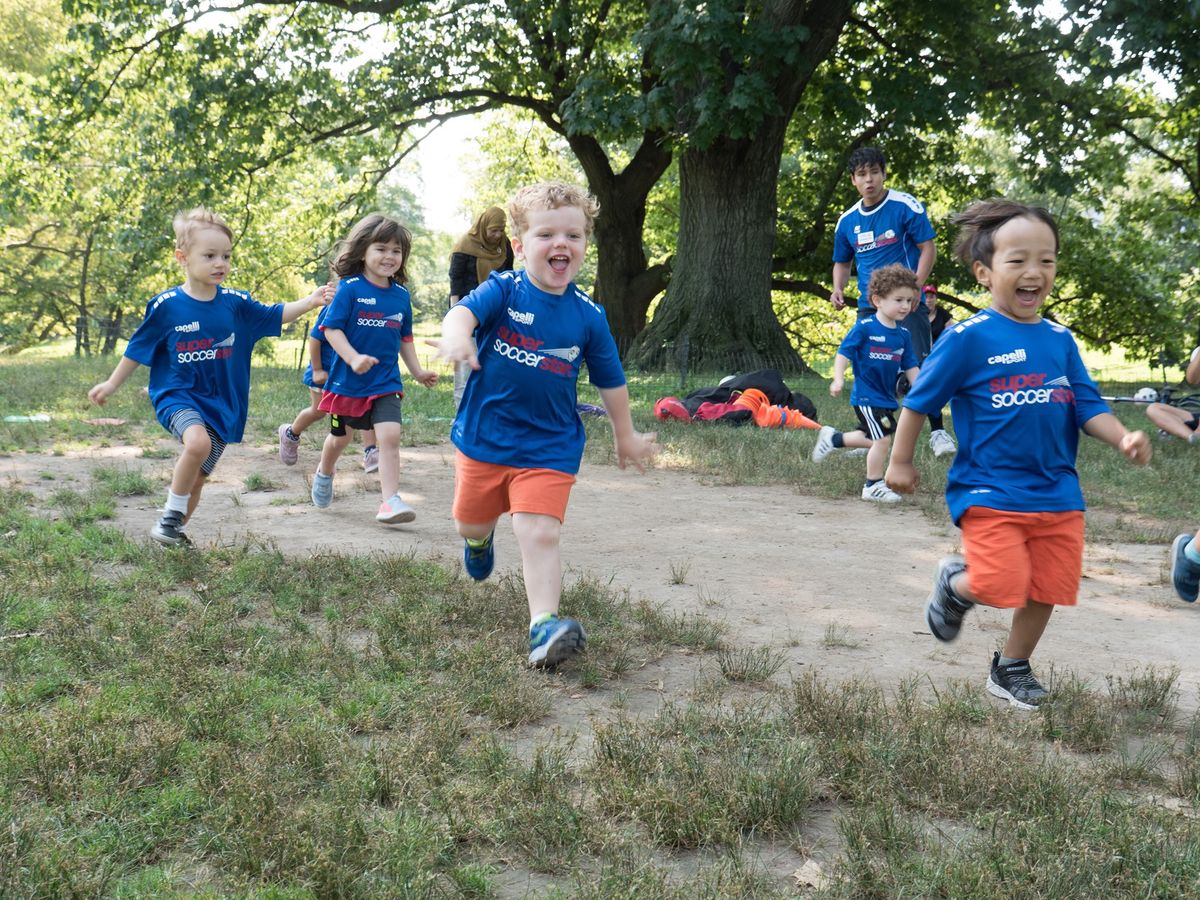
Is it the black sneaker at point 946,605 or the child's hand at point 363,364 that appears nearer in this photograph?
the black sneaker at point 946,605

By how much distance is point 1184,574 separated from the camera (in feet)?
17.1

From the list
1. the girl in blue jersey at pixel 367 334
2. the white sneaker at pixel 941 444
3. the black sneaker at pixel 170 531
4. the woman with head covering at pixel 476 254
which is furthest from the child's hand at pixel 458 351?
the white sneaker at pixel 941 444

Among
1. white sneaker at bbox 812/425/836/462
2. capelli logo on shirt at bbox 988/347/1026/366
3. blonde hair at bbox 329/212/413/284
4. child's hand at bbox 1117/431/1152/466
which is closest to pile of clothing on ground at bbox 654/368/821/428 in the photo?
white sneaker at bbox 812/425/836/462

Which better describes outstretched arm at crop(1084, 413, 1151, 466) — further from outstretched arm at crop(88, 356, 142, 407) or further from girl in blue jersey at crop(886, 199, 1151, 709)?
outstretched arm at crop(88, 356, 142, 407)

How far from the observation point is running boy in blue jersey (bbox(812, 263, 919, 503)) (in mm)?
8438

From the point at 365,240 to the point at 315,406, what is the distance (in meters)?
1.44

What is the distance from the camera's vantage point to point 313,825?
282 cm

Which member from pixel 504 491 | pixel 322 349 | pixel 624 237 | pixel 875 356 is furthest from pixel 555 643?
pixel 624 237

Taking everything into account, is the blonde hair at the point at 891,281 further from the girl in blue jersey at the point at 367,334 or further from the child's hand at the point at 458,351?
the child's hand at the point at 458,351

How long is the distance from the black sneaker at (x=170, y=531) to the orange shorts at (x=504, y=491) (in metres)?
1.99

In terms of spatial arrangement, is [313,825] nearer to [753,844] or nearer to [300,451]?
[753,844]

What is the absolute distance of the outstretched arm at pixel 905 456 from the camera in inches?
167

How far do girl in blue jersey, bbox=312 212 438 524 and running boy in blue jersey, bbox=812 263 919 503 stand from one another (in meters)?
3.15

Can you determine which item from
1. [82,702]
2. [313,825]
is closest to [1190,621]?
[313,825]
